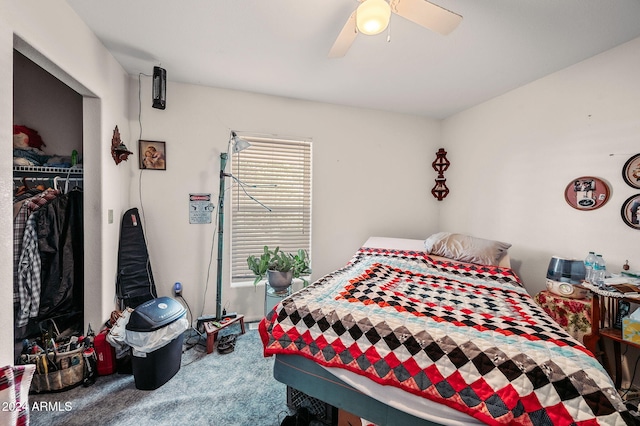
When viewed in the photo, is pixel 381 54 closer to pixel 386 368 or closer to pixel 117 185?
pixel 386 368

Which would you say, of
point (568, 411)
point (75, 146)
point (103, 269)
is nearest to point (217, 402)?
point (103, 269)

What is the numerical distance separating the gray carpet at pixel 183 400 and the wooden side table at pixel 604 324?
1.99 meters

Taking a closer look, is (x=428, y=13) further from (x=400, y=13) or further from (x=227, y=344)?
(x=227, y=344)

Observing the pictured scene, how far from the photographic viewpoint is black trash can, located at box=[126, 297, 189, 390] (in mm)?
1659

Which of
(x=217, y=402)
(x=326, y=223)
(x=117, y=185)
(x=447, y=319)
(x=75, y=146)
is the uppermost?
(x=75, y=146)

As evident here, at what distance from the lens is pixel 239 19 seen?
1.60m

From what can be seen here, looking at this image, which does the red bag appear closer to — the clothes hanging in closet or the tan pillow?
the clothes hanging in closet

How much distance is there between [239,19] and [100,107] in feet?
4.11

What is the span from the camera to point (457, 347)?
110cm

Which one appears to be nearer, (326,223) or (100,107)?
(100,107)

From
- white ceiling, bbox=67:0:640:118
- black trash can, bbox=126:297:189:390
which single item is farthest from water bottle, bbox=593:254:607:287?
black trash can, bbox=126:297:189:390

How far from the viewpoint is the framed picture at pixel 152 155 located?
2.39m

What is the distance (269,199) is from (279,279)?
92 centimetres

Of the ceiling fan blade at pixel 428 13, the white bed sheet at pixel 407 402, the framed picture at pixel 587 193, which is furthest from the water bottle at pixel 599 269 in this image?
the ceiling fan blade at pixel 428 13
